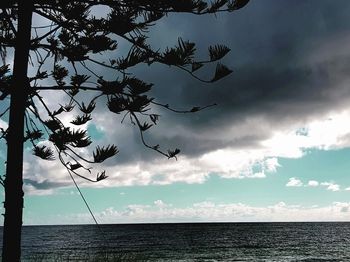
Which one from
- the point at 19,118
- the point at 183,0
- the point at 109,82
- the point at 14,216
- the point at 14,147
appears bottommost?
the point at 14,216

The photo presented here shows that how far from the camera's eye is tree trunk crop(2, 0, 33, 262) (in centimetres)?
615

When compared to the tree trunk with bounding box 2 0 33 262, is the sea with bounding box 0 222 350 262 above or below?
below

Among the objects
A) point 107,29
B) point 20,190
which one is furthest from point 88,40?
point 20,190

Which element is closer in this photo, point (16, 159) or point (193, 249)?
point (16, 159)

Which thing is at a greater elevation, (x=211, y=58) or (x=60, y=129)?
(x=211, y=58)

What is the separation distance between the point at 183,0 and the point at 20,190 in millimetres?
3656

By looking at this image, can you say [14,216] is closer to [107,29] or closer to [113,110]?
[113,110]

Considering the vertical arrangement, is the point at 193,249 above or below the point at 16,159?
below

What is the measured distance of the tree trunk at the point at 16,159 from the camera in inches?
242

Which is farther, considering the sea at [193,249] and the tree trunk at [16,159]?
the sea at [193,249]

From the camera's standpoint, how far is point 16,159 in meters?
6.23

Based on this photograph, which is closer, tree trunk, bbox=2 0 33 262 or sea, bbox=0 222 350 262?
tree trunk, bbox=2 0 33 262

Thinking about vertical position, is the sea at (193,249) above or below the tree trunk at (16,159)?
below

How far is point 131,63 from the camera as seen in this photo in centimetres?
765
